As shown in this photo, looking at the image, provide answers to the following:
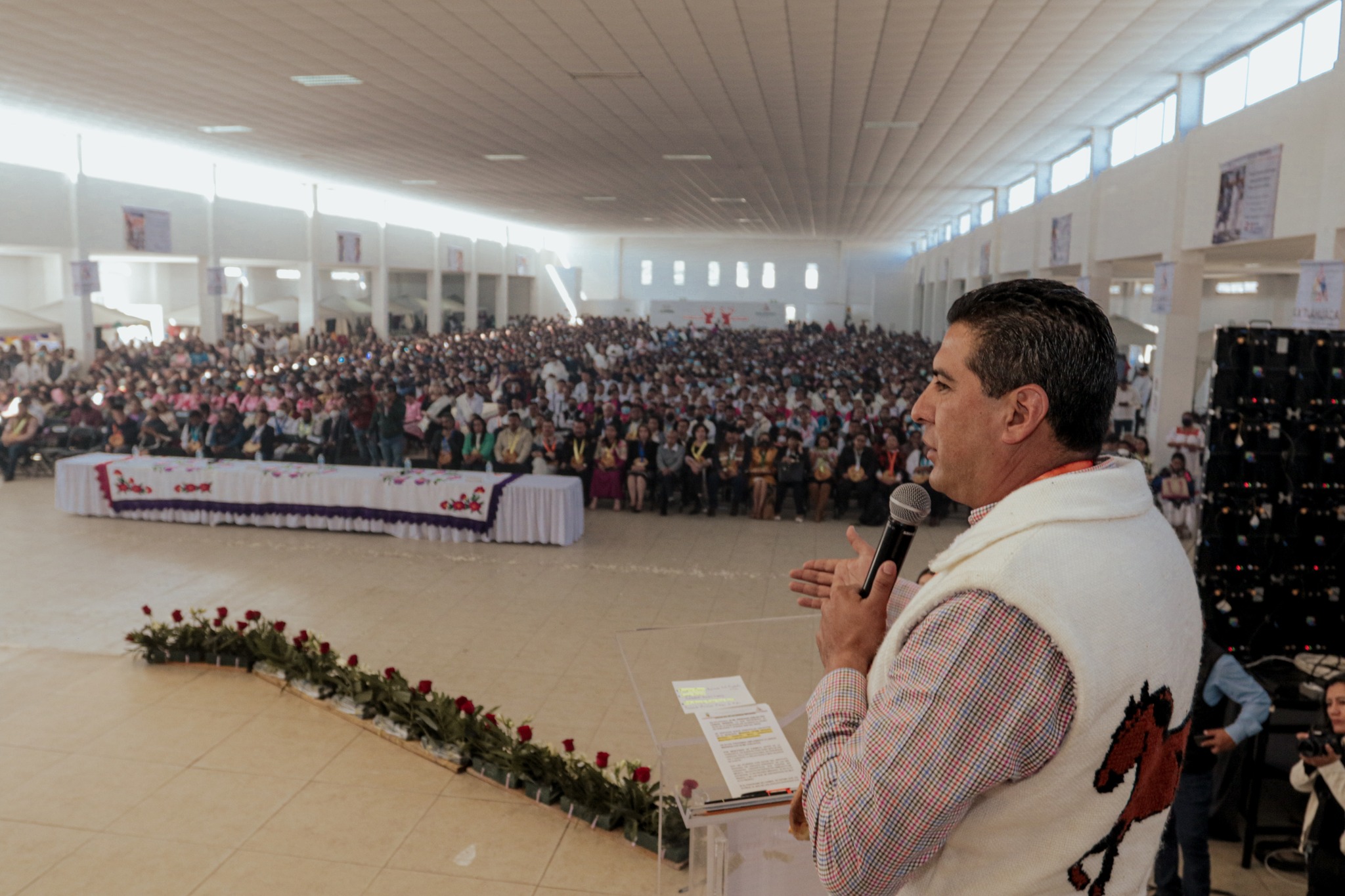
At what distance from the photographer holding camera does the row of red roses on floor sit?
8.37ft

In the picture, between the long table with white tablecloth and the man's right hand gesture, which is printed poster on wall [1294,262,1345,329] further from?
the man's right hand gesture

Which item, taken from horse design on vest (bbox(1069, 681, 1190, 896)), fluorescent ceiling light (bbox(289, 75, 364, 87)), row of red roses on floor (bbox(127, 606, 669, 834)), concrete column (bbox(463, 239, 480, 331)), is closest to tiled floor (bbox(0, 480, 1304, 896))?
row of red roses on floor (bbox(127, 606, 669, 834))

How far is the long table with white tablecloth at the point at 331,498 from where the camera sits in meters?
11.3

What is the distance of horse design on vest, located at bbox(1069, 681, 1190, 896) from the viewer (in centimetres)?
123

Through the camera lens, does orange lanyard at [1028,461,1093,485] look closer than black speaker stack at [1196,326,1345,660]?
Yes

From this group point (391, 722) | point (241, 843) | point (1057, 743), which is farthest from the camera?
point (391, 722)

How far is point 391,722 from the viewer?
6.16 m

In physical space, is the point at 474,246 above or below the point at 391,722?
above

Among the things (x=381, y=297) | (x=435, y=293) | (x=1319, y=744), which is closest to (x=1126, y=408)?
(x=1319, y=744)

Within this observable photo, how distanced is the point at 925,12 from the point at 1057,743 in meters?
9.78

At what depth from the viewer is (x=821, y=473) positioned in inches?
499

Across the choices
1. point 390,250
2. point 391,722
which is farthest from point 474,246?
point 391,722

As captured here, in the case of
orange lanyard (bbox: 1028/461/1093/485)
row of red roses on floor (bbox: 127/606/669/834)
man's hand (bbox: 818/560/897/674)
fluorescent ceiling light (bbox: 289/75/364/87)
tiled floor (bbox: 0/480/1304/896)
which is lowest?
tiled floor (bbox: 0/480/1304/896)

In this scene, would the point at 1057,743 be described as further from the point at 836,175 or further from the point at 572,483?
the point at 836,175
